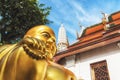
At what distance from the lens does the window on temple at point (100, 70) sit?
1055 cm

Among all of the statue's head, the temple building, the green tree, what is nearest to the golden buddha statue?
the statue's head

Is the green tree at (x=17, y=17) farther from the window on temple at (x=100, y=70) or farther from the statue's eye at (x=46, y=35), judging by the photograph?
the window on temple at (x=100, y=70)

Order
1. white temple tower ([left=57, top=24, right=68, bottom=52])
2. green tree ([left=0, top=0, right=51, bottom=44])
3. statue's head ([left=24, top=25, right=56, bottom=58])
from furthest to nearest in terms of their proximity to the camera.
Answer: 1. white temple tower ([left=57, top=24, right=68, bottom=52])
2. green tree ([left=0, top=0, right=51, bottom=44])
3. statue's head ([left=24, top=25, right=56, bottom=58])

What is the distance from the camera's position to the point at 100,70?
10.7m

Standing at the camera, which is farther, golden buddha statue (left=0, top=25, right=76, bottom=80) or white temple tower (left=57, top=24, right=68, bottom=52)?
white temple tower (left=57, top=24, right=68, bottom=52)

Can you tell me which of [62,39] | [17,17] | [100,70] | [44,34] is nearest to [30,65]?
[44,34]

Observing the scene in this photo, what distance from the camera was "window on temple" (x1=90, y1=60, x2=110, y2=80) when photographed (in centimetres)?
1055

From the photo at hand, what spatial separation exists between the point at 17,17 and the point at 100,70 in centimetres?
570

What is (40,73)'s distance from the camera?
972 mm

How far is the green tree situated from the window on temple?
5.14m

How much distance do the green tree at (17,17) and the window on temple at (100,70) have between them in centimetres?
514

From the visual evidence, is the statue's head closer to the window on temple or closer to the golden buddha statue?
the golden buddha statue

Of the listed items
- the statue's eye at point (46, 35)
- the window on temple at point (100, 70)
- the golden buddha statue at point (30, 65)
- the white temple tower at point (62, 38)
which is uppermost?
the white temple tower at point (62, 38)

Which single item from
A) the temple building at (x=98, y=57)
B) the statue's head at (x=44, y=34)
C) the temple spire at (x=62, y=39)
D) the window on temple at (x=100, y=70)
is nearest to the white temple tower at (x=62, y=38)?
the temple spire at (x=62, y=39)
